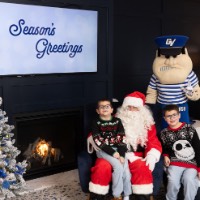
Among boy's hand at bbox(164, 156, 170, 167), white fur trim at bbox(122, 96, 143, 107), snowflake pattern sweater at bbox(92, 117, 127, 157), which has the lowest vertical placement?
boy's hand at bbox(164, 156, 170, 167)

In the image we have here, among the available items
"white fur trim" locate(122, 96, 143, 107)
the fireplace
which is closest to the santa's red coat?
"white fur trim" locate(122, 96, 143, 107)

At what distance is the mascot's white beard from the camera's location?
318cm

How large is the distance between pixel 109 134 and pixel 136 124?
10.0 inches

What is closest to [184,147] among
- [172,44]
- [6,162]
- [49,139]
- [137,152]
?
[137,152]

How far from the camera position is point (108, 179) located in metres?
2.92

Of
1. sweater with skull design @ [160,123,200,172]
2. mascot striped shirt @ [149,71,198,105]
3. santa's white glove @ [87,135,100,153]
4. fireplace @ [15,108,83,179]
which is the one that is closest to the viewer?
sweater with skull design @ [160,123,200,172]

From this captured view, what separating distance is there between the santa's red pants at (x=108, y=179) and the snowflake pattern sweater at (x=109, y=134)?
0.17 m

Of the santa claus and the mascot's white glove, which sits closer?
the santa claus

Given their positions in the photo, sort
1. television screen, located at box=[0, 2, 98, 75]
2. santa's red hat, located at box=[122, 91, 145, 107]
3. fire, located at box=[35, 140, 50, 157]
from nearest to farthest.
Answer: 1. santa's red hat, located at box=[122, 91, 145, 107]
2. television screen, located at box=[0, 2, 98, 75]
3. fire, located at box=[35, 140, 50, 157]

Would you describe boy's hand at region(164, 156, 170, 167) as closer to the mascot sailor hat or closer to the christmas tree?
the mascot sailor hat

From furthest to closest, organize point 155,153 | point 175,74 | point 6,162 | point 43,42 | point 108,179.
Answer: point 43,42 < point 175,74 < point 155,153 < point 108,179 < point 6,162

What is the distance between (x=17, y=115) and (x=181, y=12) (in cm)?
291

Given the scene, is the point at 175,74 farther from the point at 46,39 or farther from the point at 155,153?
the point at 46,39

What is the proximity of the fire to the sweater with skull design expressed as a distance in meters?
1.38
